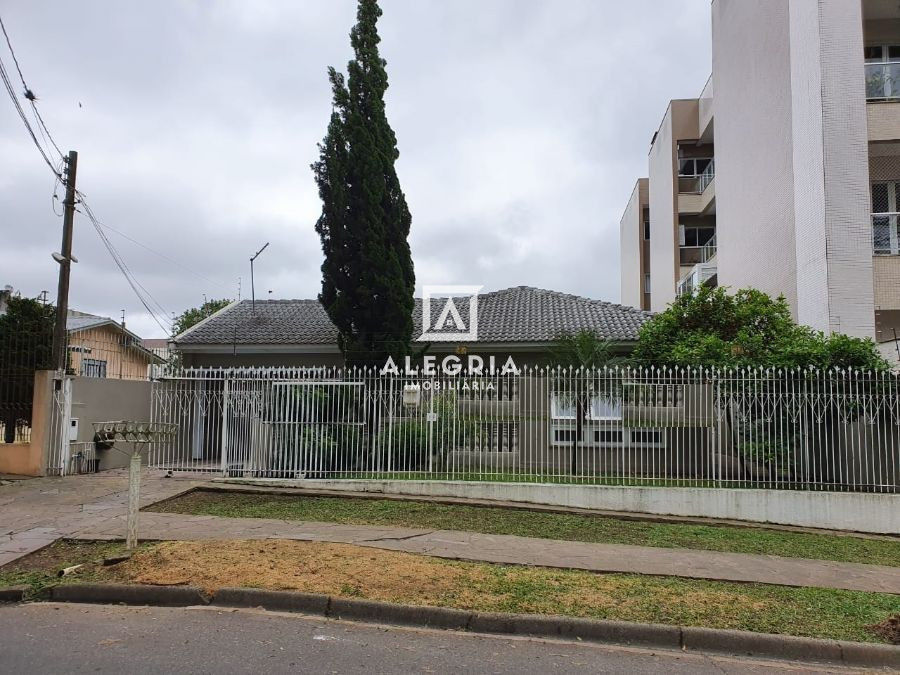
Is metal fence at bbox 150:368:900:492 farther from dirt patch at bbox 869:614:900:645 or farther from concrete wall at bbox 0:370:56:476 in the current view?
dirt patch at bbox 869:614:900:645

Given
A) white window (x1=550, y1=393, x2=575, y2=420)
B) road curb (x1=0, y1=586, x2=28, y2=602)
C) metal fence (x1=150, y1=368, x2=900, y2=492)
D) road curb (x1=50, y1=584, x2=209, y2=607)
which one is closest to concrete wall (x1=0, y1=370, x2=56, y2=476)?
metal fence (x1=150, y1=368, x2=900, y2=492)

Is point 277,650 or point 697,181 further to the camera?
point 697,181

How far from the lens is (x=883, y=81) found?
13.5m

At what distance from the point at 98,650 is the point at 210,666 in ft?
2.90

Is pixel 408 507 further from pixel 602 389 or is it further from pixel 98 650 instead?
pixel 98 650

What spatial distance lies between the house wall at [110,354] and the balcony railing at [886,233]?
54.9 feet

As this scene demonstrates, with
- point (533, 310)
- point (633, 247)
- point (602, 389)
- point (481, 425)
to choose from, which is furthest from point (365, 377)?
point (633, 247)

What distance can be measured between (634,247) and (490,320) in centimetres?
2067

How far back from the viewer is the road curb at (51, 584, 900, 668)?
4.90 meters

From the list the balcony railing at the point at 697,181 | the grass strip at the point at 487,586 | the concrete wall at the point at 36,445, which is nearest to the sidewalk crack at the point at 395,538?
A: the grass strip at the point at 487,586

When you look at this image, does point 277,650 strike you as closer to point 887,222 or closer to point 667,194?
point 887,222

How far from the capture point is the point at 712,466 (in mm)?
11102

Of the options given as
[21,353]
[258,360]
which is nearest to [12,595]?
[21,353]

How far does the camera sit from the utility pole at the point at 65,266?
1261 centimetres
